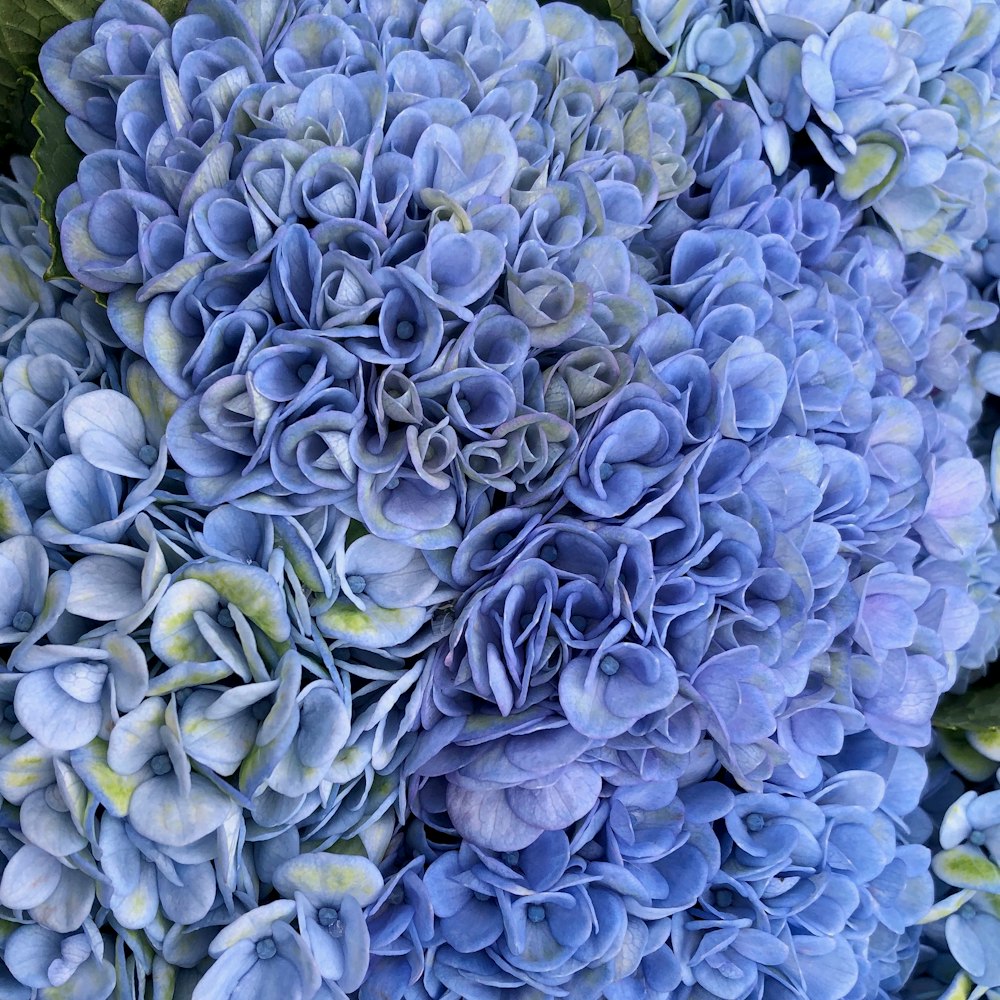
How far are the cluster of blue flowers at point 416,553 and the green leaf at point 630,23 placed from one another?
3.5 inches

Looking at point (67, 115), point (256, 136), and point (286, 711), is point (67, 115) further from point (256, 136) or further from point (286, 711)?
point (286, 711)

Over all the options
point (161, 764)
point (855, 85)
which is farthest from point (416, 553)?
point (855, 85)

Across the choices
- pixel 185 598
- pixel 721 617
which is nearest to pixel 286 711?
pixel 185 598

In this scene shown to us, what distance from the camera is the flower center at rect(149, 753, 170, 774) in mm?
430

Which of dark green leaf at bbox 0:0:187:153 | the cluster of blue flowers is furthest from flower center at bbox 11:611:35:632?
dark green leaf at bbox 0:0:187:153

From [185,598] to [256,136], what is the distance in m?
0.21

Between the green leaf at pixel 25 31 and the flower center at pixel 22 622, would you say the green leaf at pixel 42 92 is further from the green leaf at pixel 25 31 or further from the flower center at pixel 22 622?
the flower center at pixel 22 622

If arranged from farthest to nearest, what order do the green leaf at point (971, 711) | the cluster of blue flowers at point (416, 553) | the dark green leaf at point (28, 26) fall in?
the green leaf at point (971, 711)
the dark green leaf at point (28, 26)
the cluster of blue flowers at point (416, 553)

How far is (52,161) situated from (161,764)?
30 cm

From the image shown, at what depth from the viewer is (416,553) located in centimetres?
46

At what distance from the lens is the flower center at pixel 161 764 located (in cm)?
43

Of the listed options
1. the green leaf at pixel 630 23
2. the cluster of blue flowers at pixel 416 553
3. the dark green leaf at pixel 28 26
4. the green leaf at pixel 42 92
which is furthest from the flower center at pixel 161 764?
the green leaf at pixel 630 23

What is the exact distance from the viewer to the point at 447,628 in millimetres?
461

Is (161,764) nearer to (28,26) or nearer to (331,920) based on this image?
(331,920)
